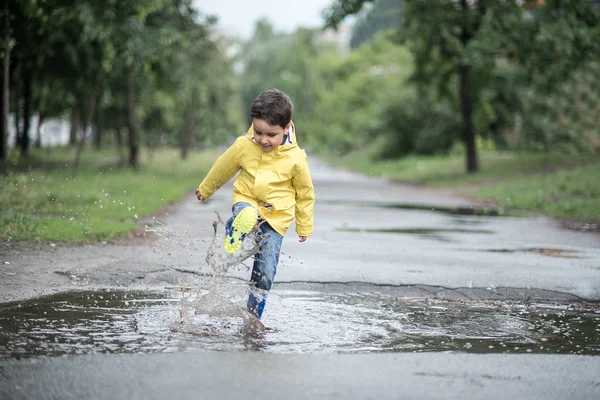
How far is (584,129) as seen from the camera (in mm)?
31516

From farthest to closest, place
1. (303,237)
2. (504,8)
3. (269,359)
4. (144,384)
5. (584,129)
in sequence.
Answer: (584,129)
(504,8)
(303,237)
(269,359)
(144,384)

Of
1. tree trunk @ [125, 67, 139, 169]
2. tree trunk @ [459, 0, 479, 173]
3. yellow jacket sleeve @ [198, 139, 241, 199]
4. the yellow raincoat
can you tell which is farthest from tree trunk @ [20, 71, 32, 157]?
the yellow raincoat

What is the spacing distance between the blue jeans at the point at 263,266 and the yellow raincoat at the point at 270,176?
0.07m

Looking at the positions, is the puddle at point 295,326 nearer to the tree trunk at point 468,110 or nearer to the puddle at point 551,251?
the puddle at point 551,251

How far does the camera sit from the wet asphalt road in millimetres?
4422

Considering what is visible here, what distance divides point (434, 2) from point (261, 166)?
25.8 meters

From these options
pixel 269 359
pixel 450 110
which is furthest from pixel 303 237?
pixel 450 110

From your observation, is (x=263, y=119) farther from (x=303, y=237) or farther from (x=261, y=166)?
(x=303, y=237)

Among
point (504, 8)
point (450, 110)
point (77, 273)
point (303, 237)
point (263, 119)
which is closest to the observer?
point (263, 119)

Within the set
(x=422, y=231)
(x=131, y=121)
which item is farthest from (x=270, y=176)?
(x=131, y=121)

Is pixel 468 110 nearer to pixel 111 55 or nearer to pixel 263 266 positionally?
pixel 111 55

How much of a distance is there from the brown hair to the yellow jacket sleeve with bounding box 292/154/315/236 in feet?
1.21

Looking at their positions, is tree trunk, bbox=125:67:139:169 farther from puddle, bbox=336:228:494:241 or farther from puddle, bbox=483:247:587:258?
puddle, bbox=483:247:587:258

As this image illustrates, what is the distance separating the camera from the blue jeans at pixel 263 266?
19.7 feet
